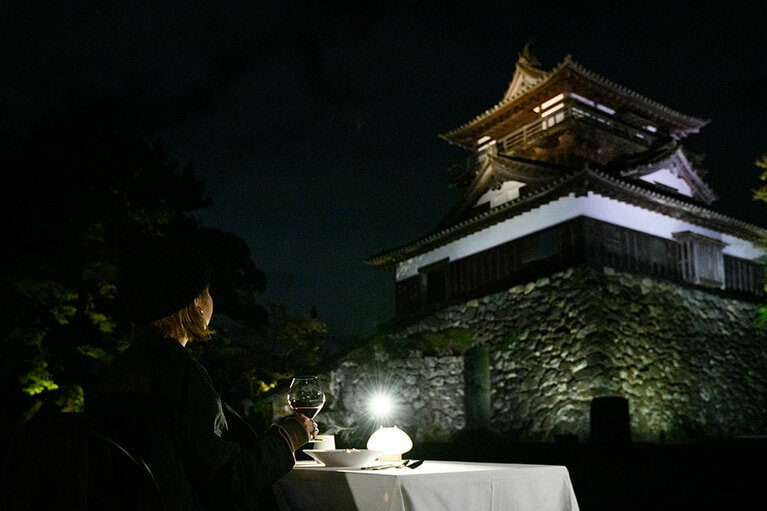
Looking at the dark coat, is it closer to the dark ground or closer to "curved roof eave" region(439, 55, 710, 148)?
the dark ground

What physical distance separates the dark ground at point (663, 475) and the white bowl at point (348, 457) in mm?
5163

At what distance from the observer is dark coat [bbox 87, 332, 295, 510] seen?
1974mm

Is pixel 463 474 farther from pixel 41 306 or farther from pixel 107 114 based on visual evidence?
pixel 107 114

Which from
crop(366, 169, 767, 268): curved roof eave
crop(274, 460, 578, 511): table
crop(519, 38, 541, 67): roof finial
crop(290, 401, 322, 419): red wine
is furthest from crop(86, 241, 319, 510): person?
crop(519, 38, 541, 67): roof finial

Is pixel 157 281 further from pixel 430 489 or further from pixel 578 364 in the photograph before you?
pixel 578 364

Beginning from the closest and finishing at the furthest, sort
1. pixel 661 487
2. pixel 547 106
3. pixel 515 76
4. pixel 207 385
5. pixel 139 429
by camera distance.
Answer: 1. pixel 139 429
2. pixel 207 385
3. pixel 661 487
4. pixel 547 106
5. pixel 515 76

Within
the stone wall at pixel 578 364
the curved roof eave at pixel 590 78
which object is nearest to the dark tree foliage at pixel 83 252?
the stone wall at pixel 578 364

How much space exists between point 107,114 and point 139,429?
13.9m

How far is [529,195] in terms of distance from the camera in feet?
49.6

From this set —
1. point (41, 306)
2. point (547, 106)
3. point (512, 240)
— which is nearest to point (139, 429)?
point (41, 306)

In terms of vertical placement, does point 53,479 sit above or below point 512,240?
Answer: below

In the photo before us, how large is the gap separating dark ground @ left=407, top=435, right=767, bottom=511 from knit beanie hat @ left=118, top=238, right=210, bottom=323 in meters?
6.12

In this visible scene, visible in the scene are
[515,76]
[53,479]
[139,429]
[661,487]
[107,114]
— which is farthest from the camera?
[515,76]

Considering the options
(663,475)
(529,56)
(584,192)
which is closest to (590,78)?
(529,56)
